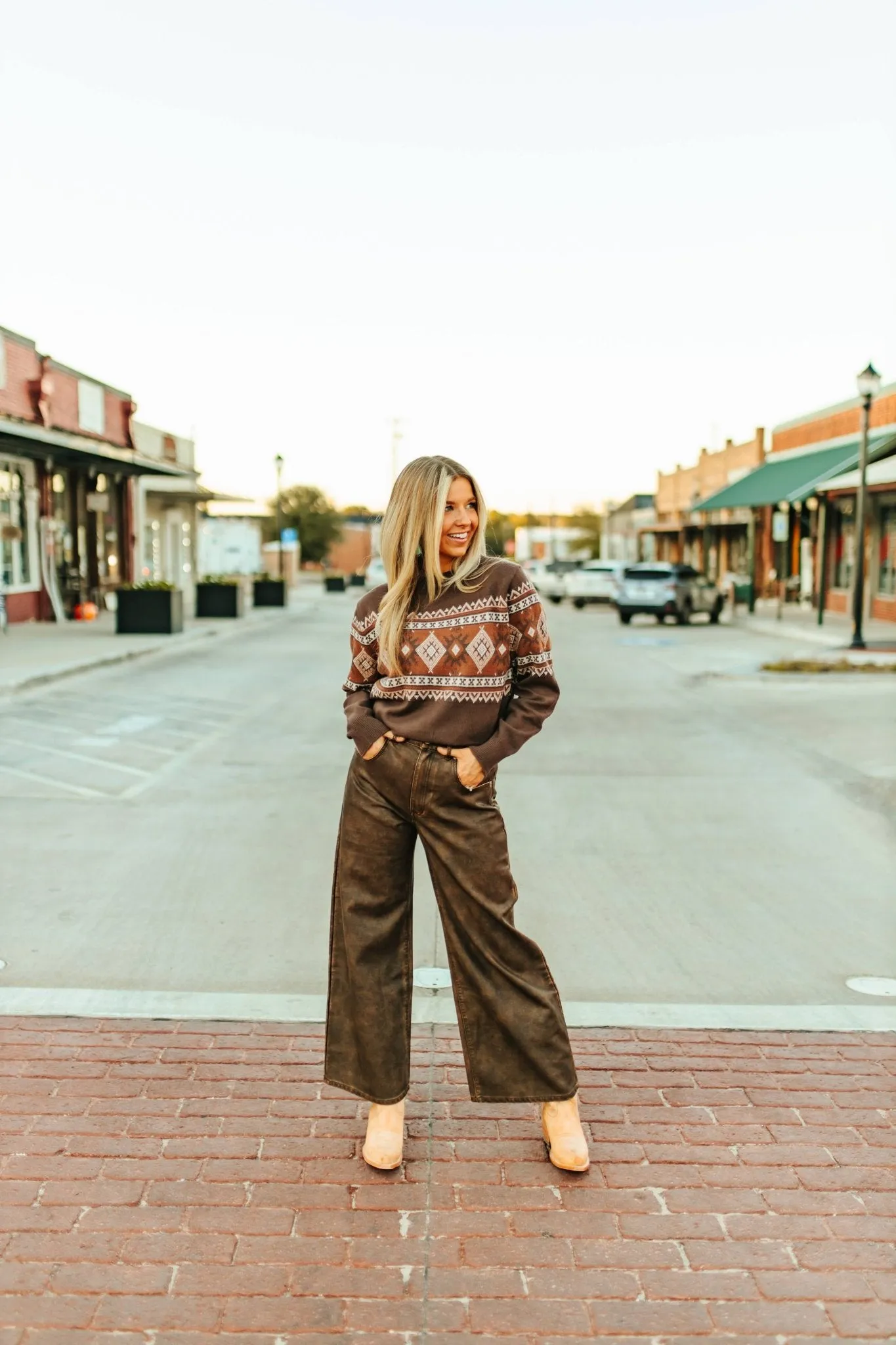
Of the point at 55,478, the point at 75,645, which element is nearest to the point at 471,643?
the point at 75,645

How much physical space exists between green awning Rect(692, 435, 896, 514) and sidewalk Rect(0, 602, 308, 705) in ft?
41.9

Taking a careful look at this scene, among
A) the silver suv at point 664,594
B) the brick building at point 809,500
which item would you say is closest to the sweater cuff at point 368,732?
the brick building at point 809,500

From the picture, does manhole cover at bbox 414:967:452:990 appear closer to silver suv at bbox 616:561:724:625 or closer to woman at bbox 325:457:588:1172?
woman at bbox 325:457:588:1172

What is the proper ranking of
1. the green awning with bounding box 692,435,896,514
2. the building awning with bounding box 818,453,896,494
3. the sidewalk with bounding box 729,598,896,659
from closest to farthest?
the sidewalk with bounding box 729,598,896,659, the building awning with bounding box 818,453,896,494, the green awning with bounding box 692,435,896,514

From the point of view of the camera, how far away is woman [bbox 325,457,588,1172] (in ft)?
10.9

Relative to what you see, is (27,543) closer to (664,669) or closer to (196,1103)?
(664,669)

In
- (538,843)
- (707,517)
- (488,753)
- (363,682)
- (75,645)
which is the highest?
(707,517)

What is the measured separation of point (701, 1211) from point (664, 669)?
15.6 meters

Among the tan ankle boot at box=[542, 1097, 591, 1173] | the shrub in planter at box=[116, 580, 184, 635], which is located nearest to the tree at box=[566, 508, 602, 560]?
the shrub in planter at box=[116, 580, 184, 635]

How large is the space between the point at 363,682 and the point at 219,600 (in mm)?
25759

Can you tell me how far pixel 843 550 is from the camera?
101 feet

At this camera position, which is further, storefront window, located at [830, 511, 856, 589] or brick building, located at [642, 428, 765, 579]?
brick building, located at [642, 428, 765, 579]

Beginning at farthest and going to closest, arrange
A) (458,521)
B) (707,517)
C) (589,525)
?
(589,525) → (707,517) → (458,521)

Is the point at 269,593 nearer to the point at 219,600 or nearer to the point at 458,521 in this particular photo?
the point at 219,600
